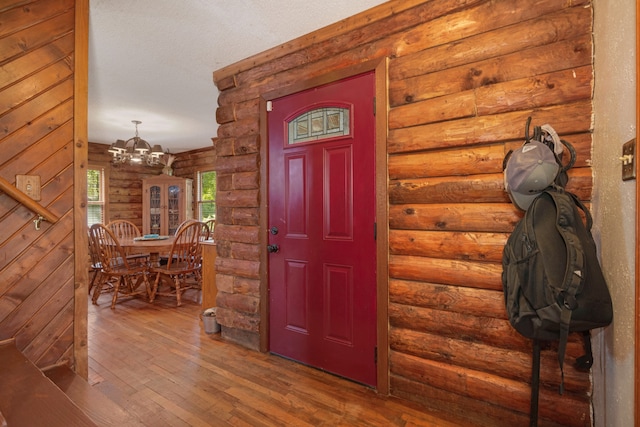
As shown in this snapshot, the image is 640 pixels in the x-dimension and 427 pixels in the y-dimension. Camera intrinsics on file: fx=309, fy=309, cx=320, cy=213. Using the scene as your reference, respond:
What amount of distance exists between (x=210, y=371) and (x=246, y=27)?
258 centimetres

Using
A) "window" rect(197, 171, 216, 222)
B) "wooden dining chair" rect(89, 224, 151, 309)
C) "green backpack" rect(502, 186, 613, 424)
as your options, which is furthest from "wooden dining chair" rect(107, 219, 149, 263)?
"green backpack" rect(502, 186, 613, 424)

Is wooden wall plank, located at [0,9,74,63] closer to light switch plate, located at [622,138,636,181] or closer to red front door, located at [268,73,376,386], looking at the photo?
red front door, located at [268,73,376,386]

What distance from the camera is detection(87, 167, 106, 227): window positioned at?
6324mm

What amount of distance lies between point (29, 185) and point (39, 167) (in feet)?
0.37

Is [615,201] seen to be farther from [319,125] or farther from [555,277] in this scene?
[319,125]

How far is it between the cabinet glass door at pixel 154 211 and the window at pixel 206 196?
82 centimetres

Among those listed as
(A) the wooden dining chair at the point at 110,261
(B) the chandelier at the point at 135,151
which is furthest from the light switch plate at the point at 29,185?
(B) the chandelier at the point at 135,151

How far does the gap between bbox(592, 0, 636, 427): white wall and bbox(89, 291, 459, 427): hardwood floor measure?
0.83 metres

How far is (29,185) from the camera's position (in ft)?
5.61

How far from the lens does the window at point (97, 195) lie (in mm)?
6324

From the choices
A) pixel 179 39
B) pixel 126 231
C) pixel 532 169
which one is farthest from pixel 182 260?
pixel 532 169

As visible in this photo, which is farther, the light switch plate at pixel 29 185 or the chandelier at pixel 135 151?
the chandelier at pixel 135 151

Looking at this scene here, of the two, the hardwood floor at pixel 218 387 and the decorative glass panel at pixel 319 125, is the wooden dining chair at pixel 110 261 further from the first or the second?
the decorative glass panel at pixel 319 125

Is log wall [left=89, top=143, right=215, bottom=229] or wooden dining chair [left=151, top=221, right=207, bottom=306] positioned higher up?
log wall [left=89, top=143, right=215, bottom=229]
